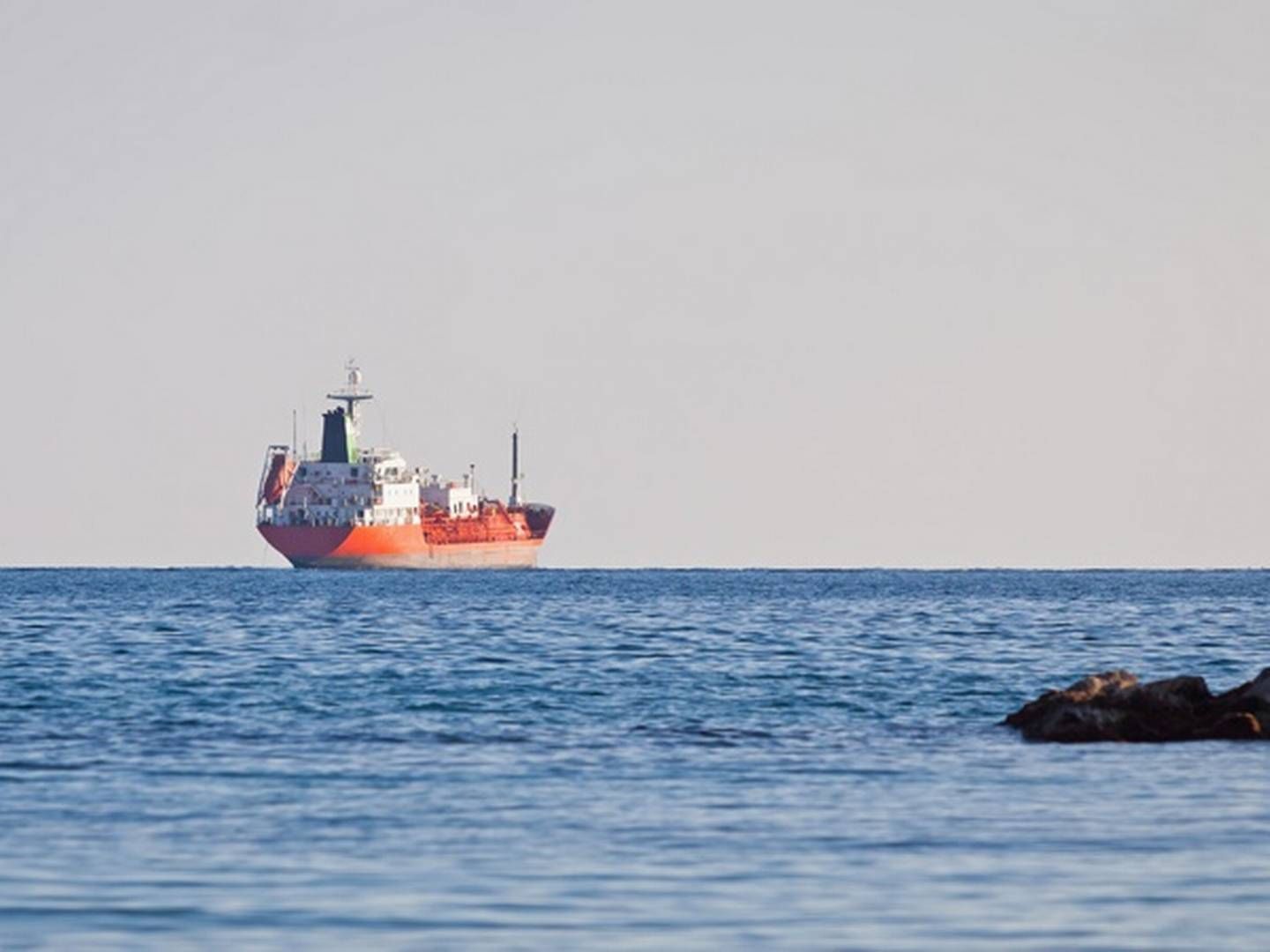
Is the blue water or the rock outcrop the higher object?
the rock outcrop

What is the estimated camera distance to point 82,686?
4850 cm

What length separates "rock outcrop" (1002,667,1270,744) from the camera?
120 ft

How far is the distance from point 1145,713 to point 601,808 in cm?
1283

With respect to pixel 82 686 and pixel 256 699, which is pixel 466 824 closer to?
pixel 256 699

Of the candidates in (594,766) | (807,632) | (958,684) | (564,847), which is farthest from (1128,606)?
(564,847)

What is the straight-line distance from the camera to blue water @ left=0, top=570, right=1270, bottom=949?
780 inches

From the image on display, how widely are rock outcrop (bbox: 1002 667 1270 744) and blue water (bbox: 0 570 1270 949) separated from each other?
3.30 ft

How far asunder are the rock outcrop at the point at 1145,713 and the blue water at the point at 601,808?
1.01 meters

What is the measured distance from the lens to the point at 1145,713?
3750 cm

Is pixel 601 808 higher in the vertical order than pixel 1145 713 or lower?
lower

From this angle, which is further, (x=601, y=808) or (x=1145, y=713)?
(x=1145, y=713)

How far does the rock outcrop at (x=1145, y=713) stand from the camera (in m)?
36.5

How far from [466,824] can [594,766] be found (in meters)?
6.81

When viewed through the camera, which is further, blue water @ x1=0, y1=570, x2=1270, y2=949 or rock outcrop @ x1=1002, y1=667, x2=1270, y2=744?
rock outcrop @ x1=1002, y1=667, x2=1270, y2=744
